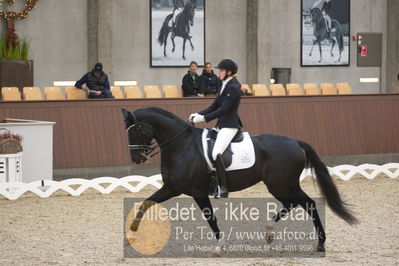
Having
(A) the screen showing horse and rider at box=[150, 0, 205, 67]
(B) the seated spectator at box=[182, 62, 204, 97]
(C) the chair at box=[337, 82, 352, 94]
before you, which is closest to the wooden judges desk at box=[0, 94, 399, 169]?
(B) the seated spectator at box=[182, 62, 204, 97]

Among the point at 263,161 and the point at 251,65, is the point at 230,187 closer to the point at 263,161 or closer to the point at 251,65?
the point at 263,161

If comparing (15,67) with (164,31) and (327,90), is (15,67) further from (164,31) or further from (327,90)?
(327,90)

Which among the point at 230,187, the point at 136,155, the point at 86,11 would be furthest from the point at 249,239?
the point at 86,11

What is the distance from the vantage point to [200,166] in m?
8.65

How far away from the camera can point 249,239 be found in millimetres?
9227

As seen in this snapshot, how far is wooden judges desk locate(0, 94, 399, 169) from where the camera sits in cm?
1487

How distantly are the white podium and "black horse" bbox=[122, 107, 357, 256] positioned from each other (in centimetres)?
530

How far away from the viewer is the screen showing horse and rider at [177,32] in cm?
2398

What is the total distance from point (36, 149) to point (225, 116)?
18.7 ft

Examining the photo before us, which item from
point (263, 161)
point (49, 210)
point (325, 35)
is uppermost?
point (325, 35)

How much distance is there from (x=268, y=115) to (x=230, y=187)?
769 centimetres

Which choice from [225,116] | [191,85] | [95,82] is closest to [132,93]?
[191,85]

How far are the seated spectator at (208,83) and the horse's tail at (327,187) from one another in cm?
925

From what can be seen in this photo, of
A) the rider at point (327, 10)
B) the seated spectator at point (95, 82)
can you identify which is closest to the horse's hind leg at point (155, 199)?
the seated spectator at point (95, 82)
